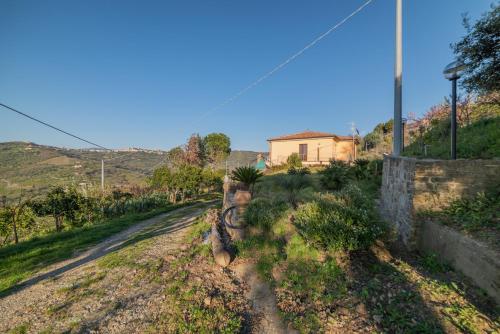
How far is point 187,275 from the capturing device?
3.84 m

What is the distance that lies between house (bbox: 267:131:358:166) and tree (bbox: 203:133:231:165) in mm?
8005

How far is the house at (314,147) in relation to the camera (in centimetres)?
2375

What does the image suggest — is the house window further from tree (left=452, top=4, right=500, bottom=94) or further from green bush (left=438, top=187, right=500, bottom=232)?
green bush (left=438, top=187, right=500, bottom=232)

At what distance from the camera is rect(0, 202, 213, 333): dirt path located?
2805mm

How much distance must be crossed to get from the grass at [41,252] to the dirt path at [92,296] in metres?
0.35

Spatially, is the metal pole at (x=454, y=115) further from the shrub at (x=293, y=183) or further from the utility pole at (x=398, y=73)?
the shrub at (x=293, y=183)

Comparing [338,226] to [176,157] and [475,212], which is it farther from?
[176,157]

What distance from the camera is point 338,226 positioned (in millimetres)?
3781

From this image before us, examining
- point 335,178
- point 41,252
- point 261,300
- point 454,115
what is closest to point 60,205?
point 41,252

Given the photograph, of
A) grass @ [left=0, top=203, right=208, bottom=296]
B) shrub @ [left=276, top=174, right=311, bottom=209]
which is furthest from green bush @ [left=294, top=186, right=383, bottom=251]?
grass @ [left=0, top=203, right=208, bottom=296]

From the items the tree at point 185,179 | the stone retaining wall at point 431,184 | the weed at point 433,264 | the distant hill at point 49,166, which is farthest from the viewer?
the distant hill at point 49,166

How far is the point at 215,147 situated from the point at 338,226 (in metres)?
28.9

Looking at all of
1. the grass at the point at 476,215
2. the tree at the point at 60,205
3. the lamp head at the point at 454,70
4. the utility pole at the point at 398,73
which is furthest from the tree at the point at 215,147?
the grass at the point at 476,215

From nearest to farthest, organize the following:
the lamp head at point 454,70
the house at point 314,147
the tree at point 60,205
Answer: the lamp head at point 454,70 < the tree at point 60,205 < the house at point 314,147
